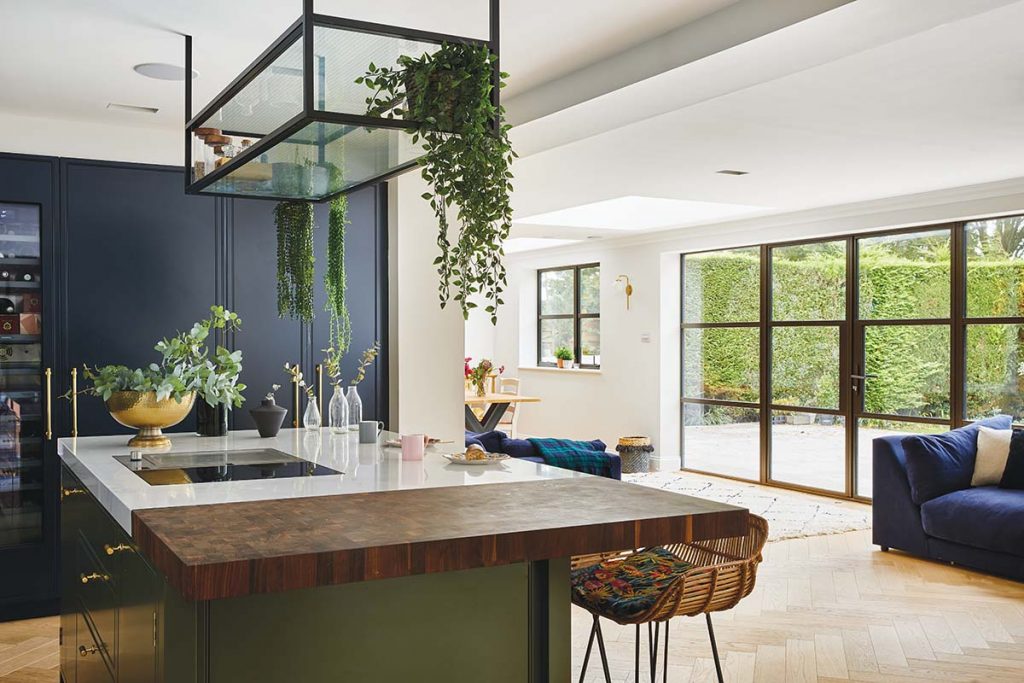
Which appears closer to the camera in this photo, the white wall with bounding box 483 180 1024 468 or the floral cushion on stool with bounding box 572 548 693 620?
the floral cushion on stool with bounding box 572 548 693 620

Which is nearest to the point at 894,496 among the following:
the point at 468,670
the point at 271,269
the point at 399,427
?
the point at 399,427

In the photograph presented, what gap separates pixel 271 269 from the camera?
5047mm

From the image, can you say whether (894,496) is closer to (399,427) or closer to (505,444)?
(505,444)

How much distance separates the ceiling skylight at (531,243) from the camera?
417 inches

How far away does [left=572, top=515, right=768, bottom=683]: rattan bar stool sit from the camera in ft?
8.29

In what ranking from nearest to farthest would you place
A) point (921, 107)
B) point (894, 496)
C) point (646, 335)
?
point (921, 107) < point (894, 496) < point (646, 335)

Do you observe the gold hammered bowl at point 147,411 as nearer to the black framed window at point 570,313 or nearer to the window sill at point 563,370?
the window sill at point 563,370

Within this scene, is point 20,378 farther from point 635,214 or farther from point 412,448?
point 635,214

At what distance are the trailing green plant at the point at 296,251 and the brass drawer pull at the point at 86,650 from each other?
1.71 meters

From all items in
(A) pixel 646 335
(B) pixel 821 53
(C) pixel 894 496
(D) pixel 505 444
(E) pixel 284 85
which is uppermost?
(B) pixel 821 53

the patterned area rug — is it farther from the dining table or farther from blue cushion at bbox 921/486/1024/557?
→ the dining table

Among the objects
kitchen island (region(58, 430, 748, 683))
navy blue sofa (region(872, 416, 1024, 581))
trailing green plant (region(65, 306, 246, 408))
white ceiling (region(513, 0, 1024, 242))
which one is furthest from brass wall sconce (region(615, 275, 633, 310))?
kitchen island (region(58, 430, 748, 683))

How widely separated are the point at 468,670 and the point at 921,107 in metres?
3.51

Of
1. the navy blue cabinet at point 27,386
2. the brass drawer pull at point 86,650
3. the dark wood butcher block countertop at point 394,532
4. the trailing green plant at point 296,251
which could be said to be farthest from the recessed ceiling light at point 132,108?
the dark wood butcher block countertop at point 394,532
